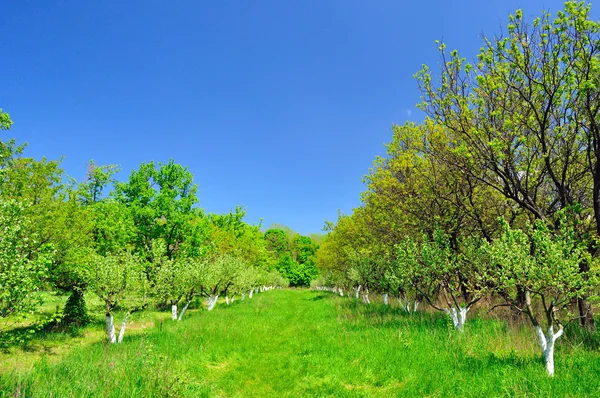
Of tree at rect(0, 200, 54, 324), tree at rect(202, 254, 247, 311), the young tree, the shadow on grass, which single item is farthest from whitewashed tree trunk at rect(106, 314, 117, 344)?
the shadow on grass

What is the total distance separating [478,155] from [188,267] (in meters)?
21.5

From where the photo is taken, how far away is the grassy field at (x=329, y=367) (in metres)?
8.73

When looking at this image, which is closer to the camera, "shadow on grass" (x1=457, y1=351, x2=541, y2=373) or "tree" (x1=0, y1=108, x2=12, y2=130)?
"shadow on grass" (x1=457, y1=351, x2=541, y2=373)

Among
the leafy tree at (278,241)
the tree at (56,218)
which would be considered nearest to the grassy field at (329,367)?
the tree at (56,218)

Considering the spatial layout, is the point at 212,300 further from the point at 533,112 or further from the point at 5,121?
the point at 533,112

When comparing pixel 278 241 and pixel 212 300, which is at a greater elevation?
pixel 278 241

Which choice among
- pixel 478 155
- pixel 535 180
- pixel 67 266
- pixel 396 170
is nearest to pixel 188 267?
pixel 67 266

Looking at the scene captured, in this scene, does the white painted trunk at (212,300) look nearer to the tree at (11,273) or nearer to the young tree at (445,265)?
the young tree at (445,265)

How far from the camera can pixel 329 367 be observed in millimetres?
11930

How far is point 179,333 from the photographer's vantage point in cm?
1761

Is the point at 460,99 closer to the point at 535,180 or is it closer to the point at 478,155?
the point at 478,155

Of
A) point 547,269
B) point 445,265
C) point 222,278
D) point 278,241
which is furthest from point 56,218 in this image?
point 278,241

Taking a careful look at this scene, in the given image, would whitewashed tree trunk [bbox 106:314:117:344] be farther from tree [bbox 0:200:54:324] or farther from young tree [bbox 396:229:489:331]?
young tree [bbox 396:229:489:331]

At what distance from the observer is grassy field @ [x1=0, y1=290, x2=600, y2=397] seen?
8727 millimetres
